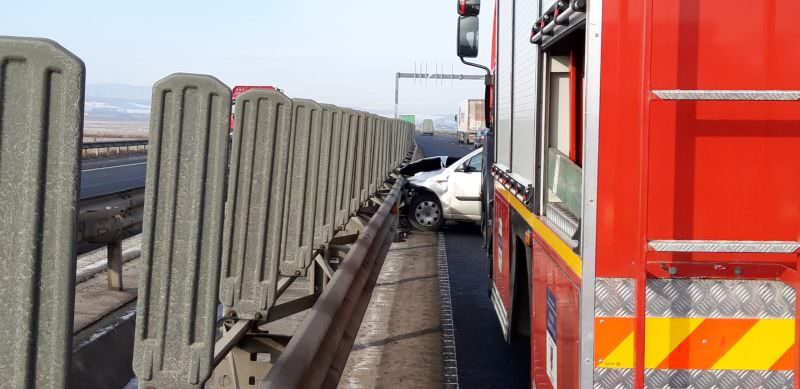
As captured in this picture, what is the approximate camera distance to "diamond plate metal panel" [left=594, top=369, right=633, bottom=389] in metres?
3.71

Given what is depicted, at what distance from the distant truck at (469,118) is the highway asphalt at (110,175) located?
41.7 metres

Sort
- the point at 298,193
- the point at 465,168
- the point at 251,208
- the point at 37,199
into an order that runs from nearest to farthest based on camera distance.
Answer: the point at 37,199 < the point at 251,208 < the point at 298,193 < the point at 465,168

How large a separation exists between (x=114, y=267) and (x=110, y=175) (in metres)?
25.9

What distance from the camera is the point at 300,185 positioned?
639 centimetres

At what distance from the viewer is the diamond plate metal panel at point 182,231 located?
3.48 metres

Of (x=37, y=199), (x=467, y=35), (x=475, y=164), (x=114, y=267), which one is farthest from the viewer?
(x=475, y=164)

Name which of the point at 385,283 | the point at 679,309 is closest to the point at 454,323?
the point at 385,283

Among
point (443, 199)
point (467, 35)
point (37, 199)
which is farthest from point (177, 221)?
point (443, 199)

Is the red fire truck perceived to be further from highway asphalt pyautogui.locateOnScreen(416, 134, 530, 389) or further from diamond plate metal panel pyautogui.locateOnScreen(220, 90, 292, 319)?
highway asphalt pyautogui.locateOnScreen(416, 134, 530, 389)

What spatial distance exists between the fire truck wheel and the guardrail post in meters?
8.39

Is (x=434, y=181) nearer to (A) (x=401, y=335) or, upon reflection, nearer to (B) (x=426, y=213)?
(B) (x=426, y=213)

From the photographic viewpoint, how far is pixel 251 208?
5125mm

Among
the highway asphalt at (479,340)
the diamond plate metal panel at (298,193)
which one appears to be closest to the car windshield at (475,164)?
the highway asphalt at (479,340)

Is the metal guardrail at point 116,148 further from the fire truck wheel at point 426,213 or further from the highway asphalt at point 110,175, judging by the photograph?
the fire truck wheel at point 426,213
